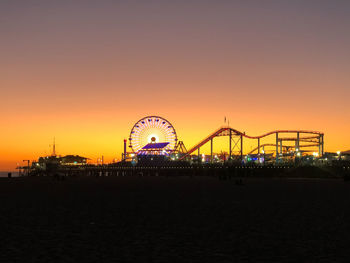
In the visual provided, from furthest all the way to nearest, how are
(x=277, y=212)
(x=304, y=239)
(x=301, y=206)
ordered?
1. (x=301, y=206)
2. (x=277, y=212)
3. (x=304, y=239)

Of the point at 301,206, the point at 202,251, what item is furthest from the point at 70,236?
the point at 301,206

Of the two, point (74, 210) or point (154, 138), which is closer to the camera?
point (74, 210)

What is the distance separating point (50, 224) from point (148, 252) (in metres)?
6.85

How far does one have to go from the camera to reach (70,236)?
46.7 ft

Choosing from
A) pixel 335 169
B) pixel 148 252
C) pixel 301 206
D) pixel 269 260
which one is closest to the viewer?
pixel 269 260

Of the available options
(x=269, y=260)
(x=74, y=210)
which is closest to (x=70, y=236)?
(x=269, y=260)

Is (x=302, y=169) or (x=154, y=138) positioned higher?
(x=154, y=138)

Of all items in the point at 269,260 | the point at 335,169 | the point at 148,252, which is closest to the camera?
the point at 269,260

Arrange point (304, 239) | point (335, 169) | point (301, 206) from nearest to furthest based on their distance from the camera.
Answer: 1. point (304, 239)
2. point (301, 206)
3. point (335, 169)

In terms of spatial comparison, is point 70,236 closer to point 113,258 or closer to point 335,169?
point 113,258

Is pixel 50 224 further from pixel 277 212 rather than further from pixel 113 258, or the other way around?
pixel 277 212

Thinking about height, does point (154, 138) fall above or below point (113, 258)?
above

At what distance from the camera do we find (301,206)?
2422 centimetres

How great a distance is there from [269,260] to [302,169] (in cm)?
7978
